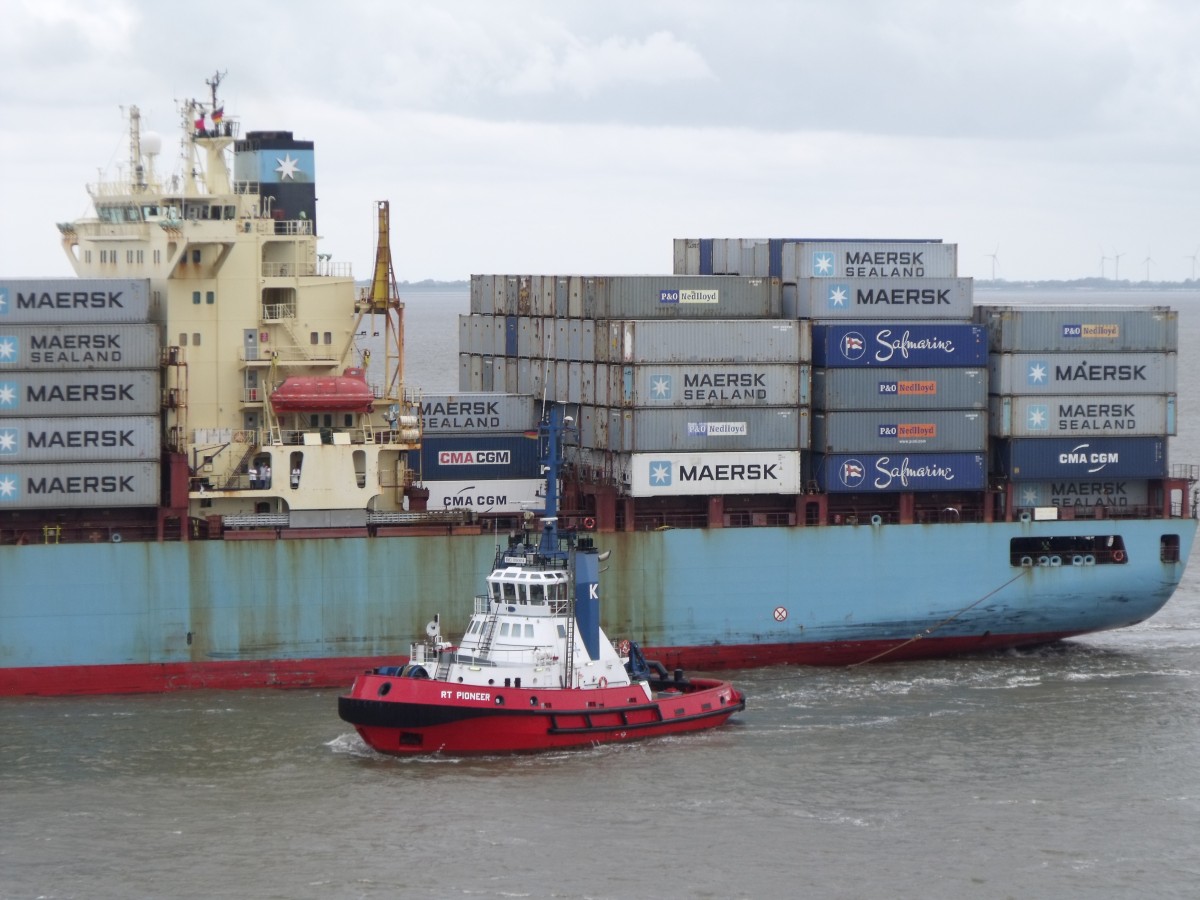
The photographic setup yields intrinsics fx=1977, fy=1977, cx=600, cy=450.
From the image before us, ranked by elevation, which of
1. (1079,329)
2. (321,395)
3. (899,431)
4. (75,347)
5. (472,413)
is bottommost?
(899,431)

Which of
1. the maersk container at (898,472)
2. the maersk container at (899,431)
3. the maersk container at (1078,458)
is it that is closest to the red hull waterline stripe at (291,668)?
the maersk container at (898,472)

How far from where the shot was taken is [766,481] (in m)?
48.0

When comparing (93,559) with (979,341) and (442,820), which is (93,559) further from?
(979,341)

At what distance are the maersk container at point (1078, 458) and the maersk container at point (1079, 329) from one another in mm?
2294

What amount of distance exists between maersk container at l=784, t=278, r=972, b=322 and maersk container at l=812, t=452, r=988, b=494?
3.61 m

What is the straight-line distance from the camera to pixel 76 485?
44.1 meters

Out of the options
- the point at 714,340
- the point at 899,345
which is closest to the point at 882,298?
the point at 899,345

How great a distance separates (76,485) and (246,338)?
575 cm

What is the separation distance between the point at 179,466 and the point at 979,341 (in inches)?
771

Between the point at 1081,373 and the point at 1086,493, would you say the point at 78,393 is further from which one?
the point at 1086,493

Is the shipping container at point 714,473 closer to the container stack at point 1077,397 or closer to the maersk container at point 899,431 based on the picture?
the maersk container at point 899,431

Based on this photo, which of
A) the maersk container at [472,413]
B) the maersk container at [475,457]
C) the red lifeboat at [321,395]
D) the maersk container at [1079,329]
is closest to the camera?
the red lifeboat at [321,395]

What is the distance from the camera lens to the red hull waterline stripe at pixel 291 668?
44312mm

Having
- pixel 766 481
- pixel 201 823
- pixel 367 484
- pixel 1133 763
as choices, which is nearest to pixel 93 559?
pixel 367 484
